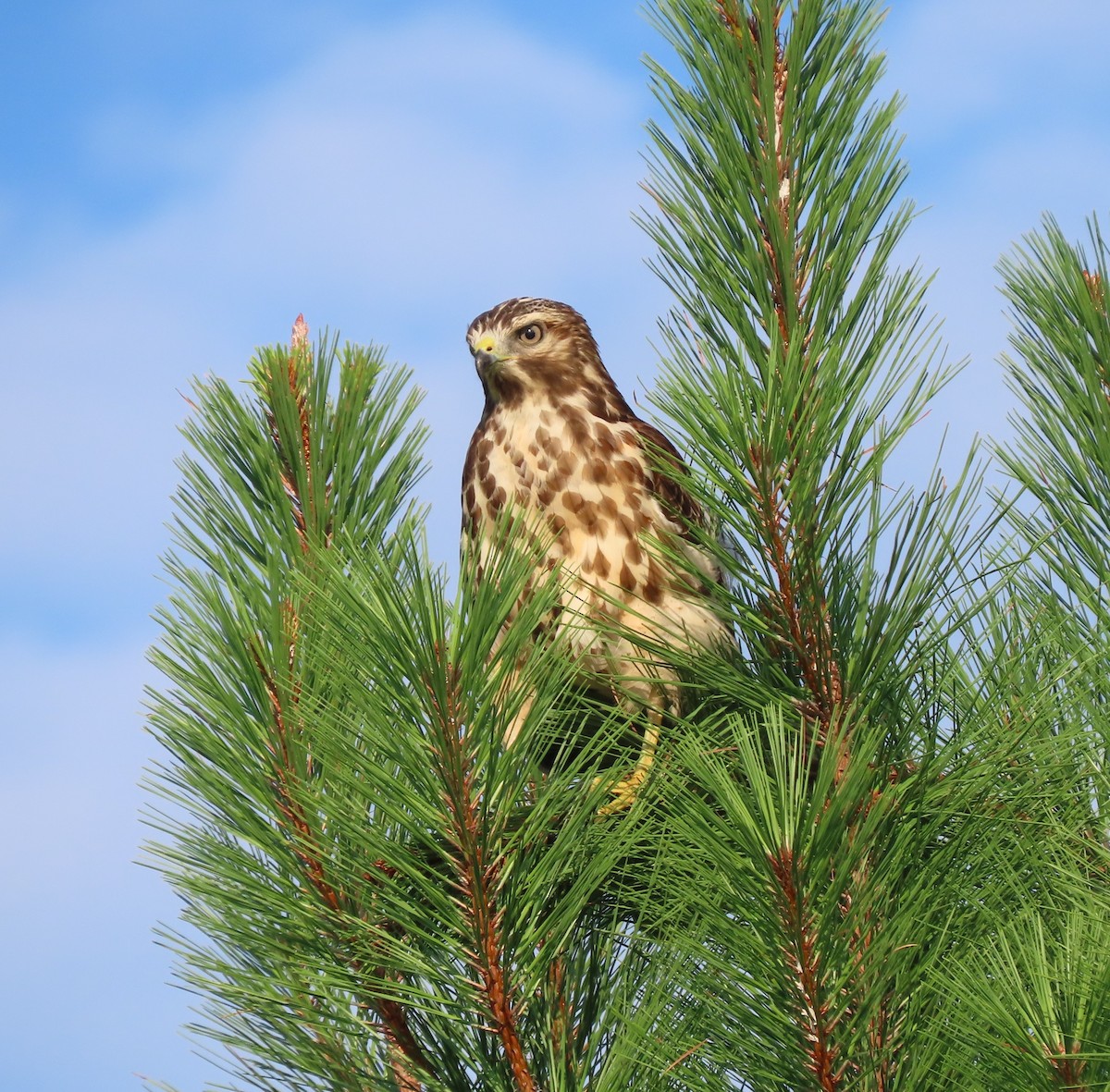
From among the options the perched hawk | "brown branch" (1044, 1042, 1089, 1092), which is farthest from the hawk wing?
"brown branch" (1044, 1042, 1089, 1092)

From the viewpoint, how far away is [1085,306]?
3469 millimetres

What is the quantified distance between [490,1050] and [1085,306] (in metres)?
2.35

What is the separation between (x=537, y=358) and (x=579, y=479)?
2.68ft

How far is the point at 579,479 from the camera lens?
179 inches

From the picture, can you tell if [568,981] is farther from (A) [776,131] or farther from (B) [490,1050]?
(A) [776,131]

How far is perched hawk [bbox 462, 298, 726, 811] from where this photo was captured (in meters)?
4.29

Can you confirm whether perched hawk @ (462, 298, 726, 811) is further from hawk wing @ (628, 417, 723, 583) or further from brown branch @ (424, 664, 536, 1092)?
brown branch @ (424, 664, 536, 1092)

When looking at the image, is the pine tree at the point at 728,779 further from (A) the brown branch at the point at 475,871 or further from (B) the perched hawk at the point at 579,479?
(B) the perched hawk at the point at 579,479

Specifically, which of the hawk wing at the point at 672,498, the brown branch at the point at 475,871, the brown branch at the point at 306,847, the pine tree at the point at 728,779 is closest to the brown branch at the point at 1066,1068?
the pine tree at the point at 728,779

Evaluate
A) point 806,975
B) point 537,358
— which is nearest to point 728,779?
point 806,975

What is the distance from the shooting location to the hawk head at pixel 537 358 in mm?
5074

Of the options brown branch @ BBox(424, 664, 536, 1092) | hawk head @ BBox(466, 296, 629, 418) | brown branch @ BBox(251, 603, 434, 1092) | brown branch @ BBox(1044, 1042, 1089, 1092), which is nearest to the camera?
brown branch @ BBox(1044, 1042, 1089, 1092)

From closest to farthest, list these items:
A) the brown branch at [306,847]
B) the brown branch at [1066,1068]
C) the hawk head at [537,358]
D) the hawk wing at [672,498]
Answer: the brown branch at [1066,1068], the brown branch at [306,847], the hawk wing at [672,498], the hawk head at [537,358]

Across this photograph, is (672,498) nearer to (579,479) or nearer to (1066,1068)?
(579,479)
